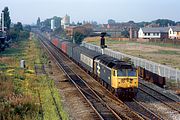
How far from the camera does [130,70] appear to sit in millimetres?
25562

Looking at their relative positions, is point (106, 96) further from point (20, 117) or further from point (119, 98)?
point (20, 117)

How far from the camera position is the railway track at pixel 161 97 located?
936 inches

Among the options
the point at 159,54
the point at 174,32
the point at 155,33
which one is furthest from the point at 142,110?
the point at 155,33

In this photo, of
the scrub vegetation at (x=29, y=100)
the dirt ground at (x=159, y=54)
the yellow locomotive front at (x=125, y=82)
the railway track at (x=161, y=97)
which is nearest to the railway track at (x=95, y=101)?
the yellow locomotive front at (x=125, y=82)

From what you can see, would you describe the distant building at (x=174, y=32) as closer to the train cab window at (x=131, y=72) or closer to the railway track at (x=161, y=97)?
the railway track at (x=161, y=97)

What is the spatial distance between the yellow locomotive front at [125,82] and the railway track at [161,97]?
232 cm

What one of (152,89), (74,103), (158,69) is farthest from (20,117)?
(158,69)

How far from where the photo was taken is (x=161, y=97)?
27.1 m

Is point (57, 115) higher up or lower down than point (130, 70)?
lower down

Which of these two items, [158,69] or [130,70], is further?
[158,69]

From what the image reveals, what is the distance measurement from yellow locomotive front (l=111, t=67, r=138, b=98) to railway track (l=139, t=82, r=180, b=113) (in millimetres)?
2323

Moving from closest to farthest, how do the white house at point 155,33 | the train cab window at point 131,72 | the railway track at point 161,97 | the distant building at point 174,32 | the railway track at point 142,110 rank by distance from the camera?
the railway track at point 142,110, the railway track at point 161,97, the train cab window at point 131,72, the distant building at point 174,32, the white house at point 155,33

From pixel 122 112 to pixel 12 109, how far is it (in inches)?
262

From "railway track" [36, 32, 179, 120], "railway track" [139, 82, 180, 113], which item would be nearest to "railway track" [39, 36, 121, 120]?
"railway track" [36, 32, 179, 120]
